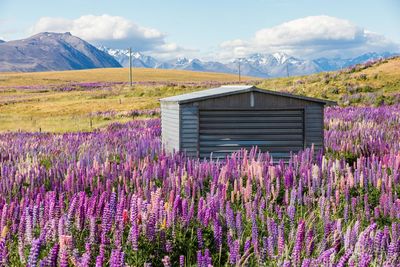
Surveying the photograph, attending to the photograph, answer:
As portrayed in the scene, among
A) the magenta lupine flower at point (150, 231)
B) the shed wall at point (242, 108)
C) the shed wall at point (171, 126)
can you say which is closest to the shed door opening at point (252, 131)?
the shed wall at point (242, 108)

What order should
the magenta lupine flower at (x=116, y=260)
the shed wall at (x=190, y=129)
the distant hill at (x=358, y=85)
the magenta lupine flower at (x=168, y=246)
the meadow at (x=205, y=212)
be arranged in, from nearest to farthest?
the magenta lupine flower at (x=116, y=260), the meadow at (x=205, y=212), the magenta lupine flower at (x=168, y=246), the shed wall at (x=190, y=129), the distant hill at (x=358, y=85)

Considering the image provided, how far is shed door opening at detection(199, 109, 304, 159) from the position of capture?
1345 cm

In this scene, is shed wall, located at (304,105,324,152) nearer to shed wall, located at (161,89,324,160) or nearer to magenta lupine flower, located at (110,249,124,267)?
shed wall, located at (161,89,324,160)

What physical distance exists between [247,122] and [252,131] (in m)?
0.27

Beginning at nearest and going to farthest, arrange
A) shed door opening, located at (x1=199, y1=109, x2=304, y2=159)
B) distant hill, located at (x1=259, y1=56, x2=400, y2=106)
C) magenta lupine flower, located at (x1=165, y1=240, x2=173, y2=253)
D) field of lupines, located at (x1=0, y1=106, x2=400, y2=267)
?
field of lupines, located at (x1=0, y1=106, x2=400, y2=267), magenta lupine flower, located at (x1=165, y1=240, x2=173, y2=253), shed door opening, located at (x1=199, y1=109, x2=304, y2=159), distant hill, located at (x1=259, y1=56, x2=400, y2=106)

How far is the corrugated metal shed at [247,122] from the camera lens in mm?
13352

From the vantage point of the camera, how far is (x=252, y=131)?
13.5 metres

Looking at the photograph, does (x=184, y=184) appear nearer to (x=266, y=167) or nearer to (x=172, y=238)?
(x=266, y=167)

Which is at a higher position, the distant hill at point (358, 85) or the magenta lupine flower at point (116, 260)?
A: the distant hill at point (358, 85)

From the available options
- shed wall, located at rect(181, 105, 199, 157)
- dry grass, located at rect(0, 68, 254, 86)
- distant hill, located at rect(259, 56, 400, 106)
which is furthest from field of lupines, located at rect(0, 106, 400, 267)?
dry grass, located at rect(0, 68, 254, 86)

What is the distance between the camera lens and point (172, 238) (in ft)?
14.8

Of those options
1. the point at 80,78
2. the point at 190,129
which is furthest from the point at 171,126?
the point at 80,78

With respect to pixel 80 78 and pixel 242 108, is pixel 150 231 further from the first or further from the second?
pixel 80 78

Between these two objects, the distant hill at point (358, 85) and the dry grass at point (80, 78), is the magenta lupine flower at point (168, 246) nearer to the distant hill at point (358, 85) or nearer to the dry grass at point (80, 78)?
the distant hill at point (358, 85)
